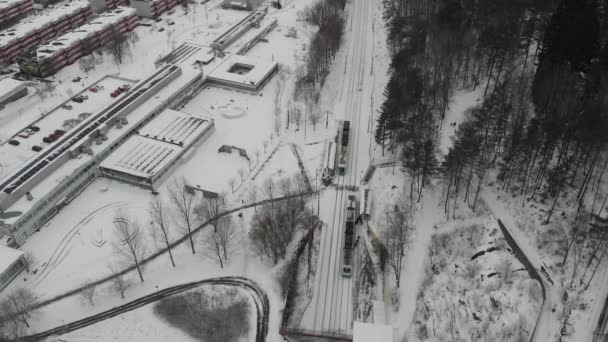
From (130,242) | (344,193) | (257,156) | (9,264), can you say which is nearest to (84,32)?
(257,156)

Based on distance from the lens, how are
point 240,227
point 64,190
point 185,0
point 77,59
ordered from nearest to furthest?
point 240,227
point 64,190
point 77,59
point 185,0

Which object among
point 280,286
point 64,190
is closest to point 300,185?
point 280,286

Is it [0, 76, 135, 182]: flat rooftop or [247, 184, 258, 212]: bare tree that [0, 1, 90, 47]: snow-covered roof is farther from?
[247, 184, 258, 212]: bare tree

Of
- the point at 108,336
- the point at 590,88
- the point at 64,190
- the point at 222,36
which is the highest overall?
the point at 590,88

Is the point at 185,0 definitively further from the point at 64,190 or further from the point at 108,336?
the point at 108,336

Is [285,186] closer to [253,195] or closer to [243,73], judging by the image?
[253,195]

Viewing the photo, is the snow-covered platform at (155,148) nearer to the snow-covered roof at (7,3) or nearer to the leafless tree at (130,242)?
the leafless tree at (130,242)
